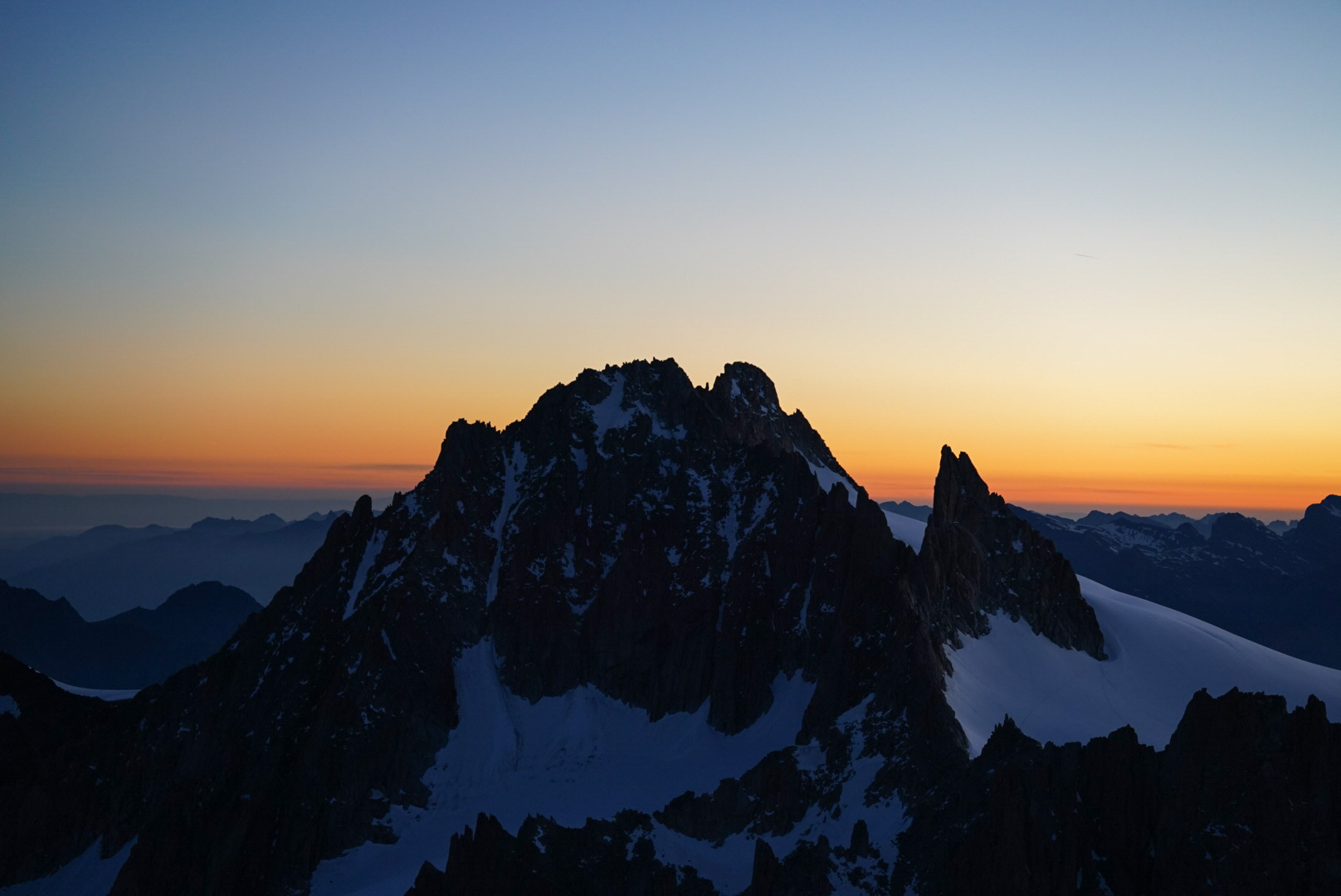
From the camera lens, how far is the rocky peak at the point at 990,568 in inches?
6732

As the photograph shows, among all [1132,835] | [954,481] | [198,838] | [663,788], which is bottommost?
[198,838]

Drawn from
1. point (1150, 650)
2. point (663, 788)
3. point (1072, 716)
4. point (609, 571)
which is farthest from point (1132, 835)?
point (609, 571)

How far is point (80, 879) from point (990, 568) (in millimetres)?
150457

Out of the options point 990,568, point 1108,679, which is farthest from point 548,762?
point 1108,679

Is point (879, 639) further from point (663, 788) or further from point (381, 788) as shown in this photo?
point (381, 788)

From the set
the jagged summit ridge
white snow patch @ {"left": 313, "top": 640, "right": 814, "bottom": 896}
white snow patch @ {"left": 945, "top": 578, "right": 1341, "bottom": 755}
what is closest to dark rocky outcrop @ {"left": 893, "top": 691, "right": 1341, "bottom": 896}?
the jagged summit ridge

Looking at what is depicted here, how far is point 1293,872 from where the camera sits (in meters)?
99.9

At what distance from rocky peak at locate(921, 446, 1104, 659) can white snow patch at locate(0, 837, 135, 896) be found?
13305 cm

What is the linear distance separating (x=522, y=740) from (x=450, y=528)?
40451 millimetres

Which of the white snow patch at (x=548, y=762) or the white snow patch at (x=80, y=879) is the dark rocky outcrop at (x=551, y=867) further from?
the white snow patch at (x=80, y=879)

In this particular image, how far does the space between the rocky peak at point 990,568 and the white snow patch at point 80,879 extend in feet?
437

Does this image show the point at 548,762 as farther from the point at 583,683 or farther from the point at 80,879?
the point at 80,879

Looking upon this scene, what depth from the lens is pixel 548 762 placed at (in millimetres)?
171750

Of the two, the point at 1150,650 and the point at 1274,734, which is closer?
the point at 1274,734
